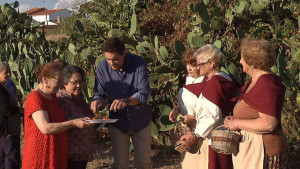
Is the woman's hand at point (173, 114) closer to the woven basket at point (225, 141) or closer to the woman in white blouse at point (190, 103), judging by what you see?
the woman in white blouse at point (190, 103)

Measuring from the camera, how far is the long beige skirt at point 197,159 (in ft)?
13.9

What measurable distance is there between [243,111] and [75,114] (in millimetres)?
1596

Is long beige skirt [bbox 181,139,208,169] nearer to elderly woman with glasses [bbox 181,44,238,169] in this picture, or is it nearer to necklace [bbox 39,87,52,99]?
elderly woman with glasses [bbox 181,44,238,169]

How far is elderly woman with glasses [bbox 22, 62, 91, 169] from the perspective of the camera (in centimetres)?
407

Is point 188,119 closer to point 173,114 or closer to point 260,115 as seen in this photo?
point 173,114

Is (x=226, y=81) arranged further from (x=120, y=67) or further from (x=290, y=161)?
(x=290, y=161)

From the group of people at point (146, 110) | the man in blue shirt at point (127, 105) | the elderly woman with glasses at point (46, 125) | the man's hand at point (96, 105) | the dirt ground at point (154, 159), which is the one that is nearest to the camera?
the group of people at point (146, 110)

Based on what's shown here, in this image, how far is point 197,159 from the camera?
14.2 feet

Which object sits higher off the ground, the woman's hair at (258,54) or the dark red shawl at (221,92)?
the woman's hair at (258,54)

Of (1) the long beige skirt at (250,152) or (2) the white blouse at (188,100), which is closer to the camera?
(1) the long beige skirt at (250,152)

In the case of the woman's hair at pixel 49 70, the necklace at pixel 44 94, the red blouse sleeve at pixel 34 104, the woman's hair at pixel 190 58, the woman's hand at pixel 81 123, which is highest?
the woman's hair at pixel 190 58

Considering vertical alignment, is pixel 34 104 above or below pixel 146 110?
above

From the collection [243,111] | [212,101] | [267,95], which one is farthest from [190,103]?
[267,95]

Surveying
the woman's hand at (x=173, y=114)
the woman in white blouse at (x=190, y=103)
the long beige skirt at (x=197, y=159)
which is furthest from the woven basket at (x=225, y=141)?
the woman's hand at (x=173, y=114)
